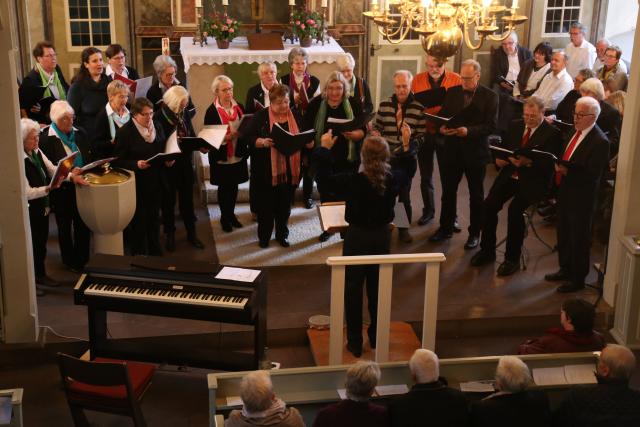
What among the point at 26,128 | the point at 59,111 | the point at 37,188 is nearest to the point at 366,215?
the point at 37,188

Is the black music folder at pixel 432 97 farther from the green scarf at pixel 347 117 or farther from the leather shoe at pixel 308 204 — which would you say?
the leather shoe at pixel 308 204

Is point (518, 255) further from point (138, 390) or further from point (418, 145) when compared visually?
point (138, 390)

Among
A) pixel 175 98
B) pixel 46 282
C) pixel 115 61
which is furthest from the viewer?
pixel 115 61

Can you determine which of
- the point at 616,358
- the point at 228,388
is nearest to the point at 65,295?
the point at 228,388

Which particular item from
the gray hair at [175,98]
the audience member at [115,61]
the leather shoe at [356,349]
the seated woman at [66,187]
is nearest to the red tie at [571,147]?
the leather shoe at [356,349]

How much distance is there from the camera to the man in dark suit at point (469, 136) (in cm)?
803

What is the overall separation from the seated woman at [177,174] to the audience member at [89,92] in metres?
0.88

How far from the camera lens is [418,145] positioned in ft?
27.1

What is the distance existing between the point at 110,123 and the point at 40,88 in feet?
5.20

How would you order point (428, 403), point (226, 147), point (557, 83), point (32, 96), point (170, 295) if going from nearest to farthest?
point (428, 403)
point (170, 295)
point (226, 147)
point (32, 96)
point (557, 83)

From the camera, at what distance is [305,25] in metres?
11.7

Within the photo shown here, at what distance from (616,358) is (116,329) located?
3.68 metres

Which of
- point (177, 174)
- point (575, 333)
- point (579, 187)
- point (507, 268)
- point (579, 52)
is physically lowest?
point (507, 268)

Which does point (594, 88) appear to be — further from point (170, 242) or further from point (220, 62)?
point (220, 62)
